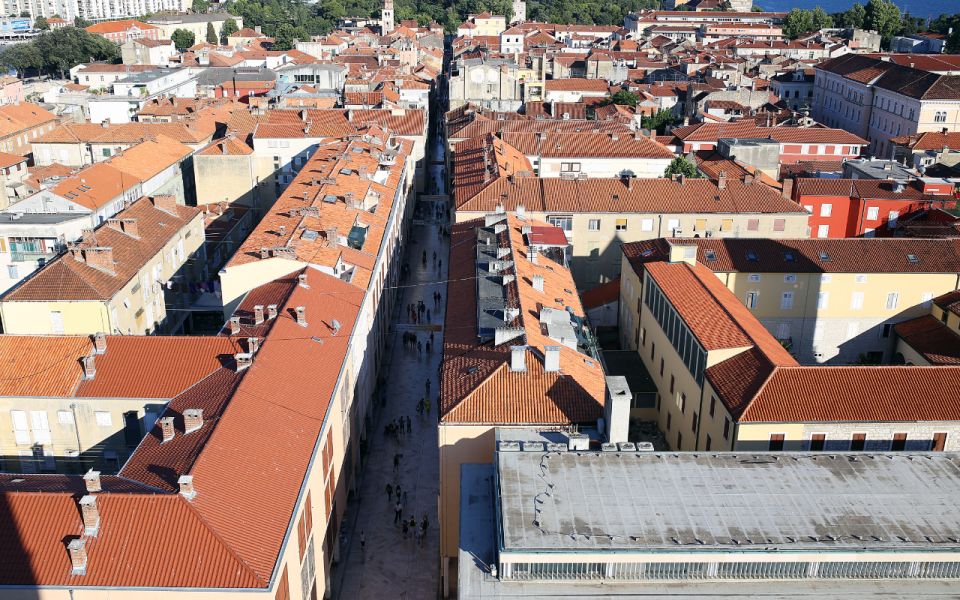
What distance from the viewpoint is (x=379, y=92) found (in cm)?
8606

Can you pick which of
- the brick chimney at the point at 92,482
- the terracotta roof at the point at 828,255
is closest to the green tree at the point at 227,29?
the terracotta roof at the point at 828,255

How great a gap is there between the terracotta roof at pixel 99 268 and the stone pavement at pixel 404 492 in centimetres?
1356

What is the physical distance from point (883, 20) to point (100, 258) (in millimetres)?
155441

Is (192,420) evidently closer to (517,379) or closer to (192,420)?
(192,420)

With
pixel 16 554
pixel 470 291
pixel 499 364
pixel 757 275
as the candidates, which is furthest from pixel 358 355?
pixel 757 275

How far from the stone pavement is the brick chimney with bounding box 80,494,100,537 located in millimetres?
9853

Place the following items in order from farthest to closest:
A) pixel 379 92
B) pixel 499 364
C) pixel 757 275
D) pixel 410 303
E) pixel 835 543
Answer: pixel 379 92
pixel 410 303
pixel 757 275
pixel 499 364
pixel 835 543

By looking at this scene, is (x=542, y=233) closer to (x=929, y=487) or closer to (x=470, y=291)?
(x=470, y=291)

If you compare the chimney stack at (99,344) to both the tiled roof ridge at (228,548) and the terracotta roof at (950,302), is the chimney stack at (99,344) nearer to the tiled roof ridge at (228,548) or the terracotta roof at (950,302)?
the tiled roof ridge at (228,548)

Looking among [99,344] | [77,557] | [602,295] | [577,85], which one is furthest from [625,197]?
[577,85]

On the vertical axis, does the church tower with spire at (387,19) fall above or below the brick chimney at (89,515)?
above

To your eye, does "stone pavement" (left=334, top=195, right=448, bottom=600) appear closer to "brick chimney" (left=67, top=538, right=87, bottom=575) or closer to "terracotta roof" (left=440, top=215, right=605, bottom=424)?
"terracotta roof" (left=440, top=215, right=605, bottom=424)

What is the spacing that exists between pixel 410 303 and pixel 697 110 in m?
49.0

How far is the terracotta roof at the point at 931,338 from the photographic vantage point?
133ft
